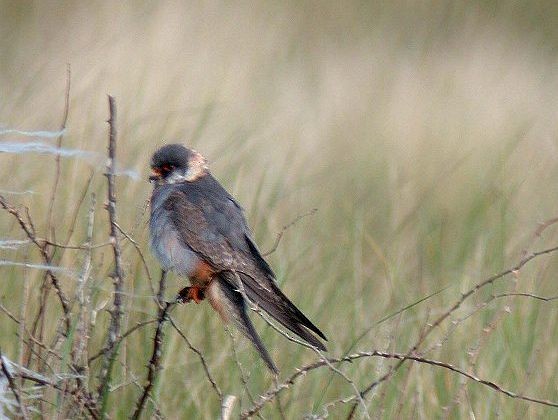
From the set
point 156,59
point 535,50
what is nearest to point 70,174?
point 156,59

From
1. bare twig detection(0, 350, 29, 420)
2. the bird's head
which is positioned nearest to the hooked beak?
the bird's head

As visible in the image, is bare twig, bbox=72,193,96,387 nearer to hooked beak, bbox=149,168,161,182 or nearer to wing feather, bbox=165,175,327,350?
wing feather, bbox=165,175,327,350

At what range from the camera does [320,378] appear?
4.15 metres

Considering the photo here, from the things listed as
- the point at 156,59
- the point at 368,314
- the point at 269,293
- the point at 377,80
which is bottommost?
the point at 269,293

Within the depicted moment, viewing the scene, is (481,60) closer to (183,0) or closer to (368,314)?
(183,0)

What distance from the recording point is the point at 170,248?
3.81 meters

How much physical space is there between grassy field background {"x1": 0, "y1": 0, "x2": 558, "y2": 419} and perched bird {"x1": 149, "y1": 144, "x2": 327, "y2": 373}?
21cm

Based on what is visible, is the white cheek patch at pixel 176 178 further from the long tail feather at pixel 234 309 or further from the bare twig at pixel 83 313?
the bare twig at pixel 83 313

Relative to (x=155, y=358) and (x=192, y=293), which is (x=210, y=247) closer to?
(x=192, y=293)

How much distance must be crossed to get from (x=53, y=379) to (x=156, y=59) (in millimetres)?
5569

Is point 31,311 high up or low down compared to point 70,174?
down

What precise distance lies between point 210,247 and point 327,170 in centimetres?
328

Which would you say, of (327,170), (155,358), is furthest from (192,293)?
(327,170)

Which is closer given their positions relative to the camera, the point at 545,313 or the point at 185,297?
the point at 185,297
